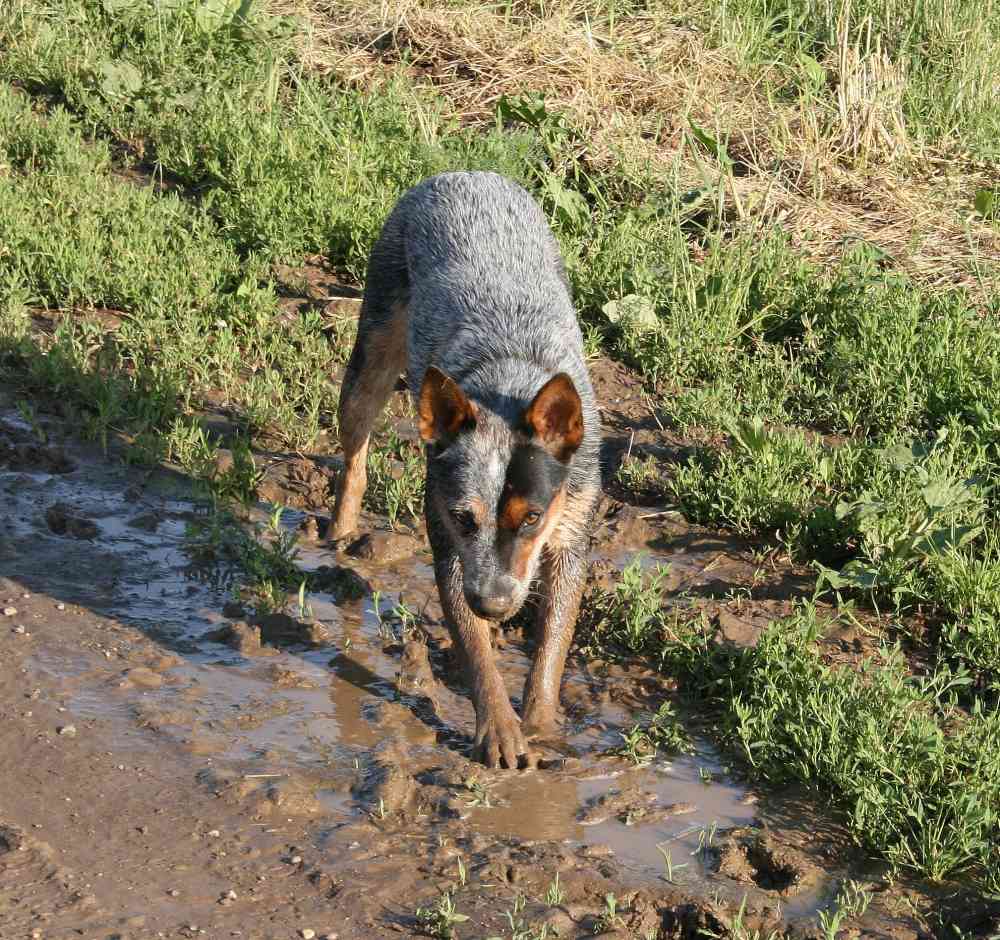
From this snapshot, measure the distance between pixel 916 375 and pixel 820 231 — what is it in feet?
6.85

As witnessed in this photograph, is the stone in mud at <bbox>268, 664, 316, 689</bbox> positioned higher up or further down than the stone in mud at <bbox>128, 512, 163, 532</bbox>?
further down

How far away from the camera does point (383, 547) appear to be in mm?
6625

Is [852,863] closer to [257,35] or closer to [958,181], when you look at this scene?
[958,181]

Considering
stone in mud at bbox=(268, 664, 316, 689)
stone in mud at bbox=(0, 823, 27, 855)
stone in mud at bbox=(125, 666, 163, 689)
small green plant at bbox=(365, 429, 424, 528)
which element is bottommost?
stone in mud at bbox=(0, 823, 27, 855)

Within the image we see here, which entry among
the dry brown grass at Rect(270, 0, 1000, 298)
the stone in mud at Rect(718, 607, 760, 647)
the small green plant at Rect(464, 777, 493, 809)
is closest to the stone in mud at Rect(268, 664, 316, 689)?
the small green plant at Rect(464, 777, 493, 809)

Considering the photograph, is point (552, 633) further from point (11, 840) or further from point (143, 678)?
point (11, 840)

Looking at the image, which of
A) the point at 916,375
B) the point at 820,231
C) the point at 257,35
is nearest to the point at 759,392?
the point at 916,375

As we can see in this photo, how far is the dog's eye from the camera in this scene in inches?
200

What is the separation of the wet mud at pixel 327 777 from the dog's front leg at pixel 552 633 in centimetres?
14

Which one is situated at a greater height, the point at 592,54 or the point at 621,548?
the point at 592,54

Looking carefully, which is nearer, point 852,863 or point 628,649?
point 852,863

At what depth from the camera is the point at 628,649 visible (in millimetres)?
5949

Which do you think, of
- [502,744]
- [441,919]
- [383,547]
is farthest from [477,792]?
[383,547]

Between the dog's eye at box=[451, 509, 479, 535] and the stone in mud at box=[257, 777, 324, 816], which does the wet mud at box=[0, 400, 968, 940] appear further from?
the dog's eye at box=[451, 509, 479, 535]
